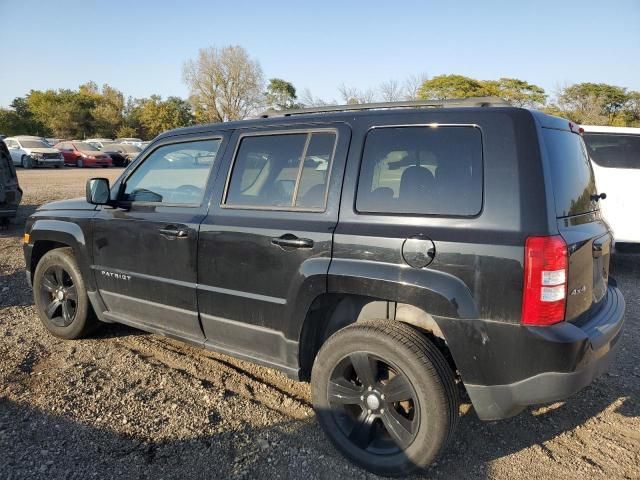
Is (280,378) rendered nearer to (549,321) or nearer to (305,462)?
(305,462)

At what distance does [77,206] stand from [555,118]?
3.72 metres

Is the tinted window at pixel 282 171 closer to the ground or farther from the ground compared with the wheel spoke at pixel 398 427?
farther from the ground

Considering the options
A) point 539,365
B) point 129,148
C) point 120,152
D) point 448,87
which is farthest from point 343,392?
point 448,87

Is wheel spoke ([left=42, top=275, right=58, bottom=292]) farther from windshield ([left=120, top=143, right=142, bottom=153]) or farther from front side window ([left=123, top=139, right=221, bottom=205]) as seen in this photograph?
windshield ([left=120, top=143, right=142, bottom=153])

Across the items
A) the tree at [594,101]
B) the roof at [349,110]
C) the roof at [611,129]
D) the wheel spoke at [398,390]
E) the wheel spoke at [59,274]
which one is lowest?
the wheel spoke at [398,390]

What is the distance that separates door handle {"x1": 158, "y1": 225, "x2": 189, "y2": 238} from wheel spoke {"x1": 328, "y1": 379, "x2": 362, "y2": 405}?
4.66 feet

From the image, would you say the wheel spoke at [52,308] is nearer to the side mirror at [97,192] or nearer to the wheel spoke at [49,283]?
the wheel spoke at [49,283]

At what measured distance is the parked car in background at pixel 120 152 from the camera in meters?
30.2

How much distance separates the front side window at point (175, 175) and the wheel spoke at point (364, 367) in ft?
5.08

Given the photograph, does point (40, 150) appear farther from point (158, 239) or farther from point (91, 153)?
point (158, 239)

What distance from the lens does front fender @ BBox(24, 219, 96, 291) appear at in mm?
4035

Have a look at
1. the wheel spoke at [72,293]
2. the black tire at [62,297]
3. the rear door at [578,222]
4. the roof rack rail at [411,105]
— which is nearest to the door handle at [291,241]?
the roof rack rail at [411,105]

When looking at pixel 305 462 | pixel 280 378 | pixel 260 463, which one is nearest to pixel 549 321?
pixel 305 462

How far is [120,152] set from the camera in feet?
102
